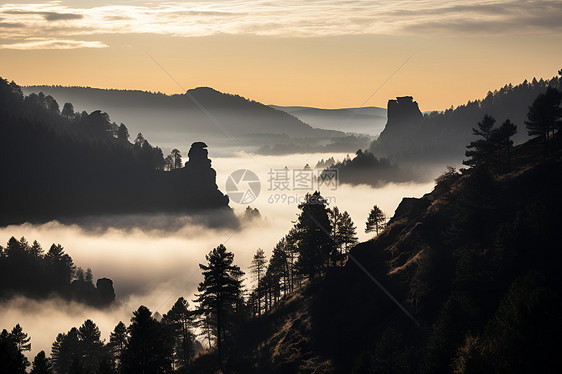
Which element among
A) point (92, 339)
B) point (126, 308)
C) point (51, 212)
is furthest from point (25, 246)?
point (51, 212)

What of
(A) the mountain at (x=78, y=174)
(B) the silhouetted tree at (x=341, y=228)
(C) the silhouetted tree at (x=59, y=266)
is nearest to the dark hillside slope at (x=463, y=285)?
(B) the silhouetted tree at (x=341, y=228)

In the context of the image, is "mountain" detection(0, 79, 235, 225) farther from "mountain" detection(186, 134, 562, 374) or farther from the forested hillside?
"mountain" detection(186, 134, 562, 374)

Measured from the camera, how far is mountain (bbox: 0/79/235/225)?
576 feet

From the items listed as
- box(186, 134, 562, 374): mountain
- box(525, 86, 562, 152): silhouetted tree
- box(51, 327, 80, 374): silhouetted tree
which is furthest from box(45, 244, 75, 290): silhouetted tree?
box(525, 86, 562, 152): silhouetted tree

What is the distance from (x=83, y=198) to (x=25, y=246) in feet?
240

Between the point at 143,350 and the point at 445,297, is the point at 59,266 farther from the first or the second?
the point at 445,297

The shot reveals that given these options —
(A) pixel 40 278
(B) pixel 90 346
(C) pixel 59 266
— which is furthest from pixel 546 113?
(A) pixel 40 278

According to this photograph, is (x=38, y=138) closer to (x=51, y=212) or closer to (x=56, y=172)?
(x=56, y=172)

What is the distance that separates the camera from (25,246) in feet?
384

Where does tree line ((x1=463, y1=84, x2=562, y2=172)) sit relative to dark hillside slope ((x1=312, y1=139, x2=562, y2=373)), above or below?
above

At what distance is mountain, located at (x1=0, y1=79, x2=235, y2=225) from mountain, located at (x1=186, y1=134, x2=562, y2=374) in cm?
12666

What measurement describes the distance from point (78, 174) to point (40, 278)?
7905 centimetres

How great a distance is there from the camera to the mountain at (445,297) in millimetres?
37434

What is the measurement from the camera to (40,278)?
115 meters
